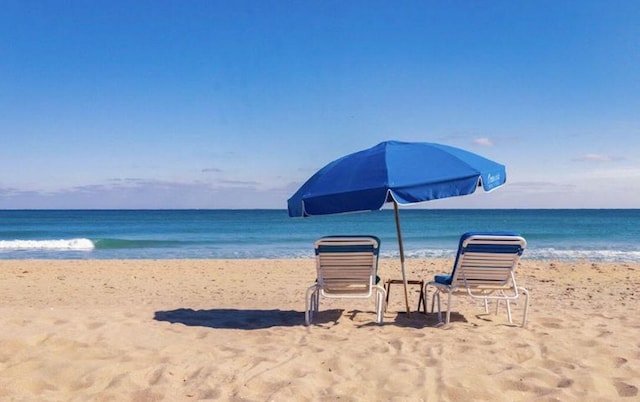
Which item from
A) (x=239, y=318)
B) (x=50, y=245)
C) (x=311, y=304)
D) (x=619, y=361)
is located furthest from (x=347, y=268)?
(x=50, y=245)

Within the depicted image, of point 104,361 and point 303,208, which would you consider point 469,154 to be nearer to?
point 303,208

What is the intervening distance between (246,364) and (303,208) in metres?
1.53

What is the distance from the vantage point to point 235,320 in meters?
6.51

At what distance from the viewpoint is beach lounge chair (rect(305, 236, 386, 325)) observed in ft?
19.2

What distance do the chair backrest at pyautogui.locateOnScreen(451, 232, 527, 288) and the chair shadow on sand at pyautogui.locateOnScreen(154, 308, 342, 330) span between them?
1489mm

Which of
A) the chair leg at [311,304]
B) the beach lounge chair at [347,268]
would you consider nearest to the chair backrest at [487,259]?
the beach lounge chair at [347,268]

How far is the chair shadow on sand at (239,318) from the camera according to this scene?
20.4 ft

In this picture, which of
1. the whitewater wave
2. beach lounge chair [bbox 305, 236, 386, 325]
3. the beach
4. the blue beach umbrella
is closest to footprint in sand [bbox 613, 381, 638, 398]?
the beach

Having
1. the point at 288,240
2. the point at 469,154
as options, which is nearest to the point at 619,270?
the point at 469,154

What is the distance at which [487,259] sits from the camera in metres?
5.67

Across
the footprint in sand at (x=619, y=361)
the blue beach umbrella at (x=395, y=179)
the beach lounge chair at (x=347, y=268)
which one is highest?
the blue beach umbrella at (x=395, y=179)

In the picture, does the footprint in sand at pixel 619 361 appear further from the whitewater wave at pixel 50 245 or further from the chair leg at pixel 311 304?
the whitewater wave at pixel 50 245

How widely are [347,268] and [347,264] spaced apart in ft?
0.19

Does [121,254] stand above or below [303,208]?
below
